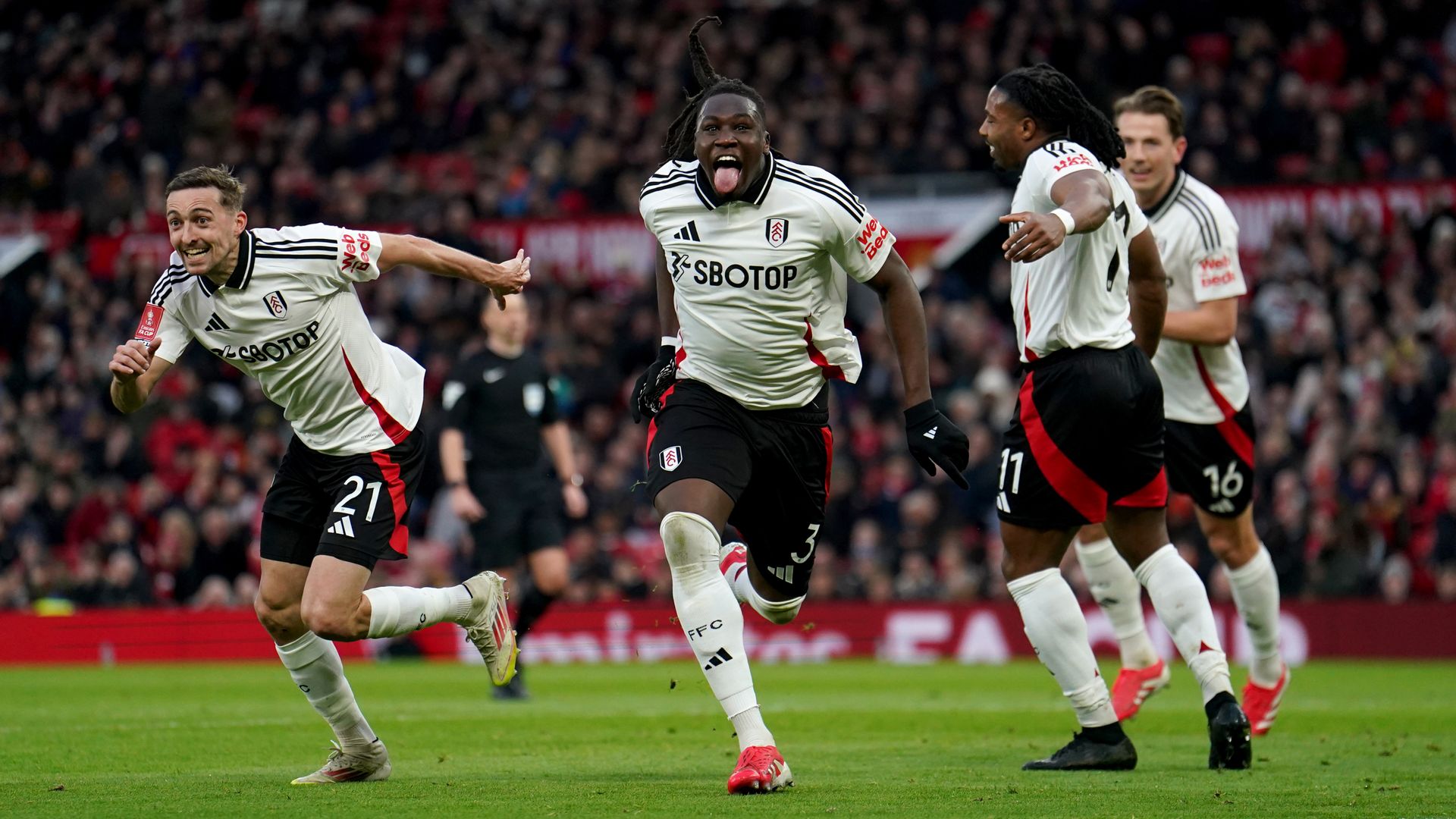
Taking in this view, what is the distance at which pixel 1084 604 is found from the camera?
1670 cm

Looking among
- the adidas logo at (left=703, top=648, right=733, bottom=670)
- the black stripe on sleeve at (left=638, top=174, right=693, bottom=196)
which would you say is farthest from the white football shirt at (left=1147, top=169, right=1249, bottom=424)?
the adidas logo at (left=703, top=648, right=733, bottom=670)

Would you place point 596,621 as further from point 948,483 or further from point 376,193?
point 376,193

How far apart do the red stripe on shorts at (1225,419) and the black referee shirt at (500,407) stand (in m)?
5.20

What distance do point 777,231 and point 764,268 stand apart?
0.48 ft

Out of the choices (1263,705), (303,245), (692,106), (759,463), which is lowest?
(1263,705)

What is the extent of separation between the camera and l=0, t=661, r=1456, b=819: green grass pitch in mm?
5914

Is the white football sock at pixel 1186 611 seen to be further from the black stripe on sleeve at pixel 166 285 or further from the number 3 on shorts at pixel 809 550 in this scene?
the black stripe on sleeve at pixel 166 285

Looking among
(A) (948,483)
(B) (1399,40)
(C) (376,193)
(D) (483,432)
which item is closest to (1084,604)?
(A) (948,483)

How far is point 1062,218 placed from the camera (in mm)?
6410

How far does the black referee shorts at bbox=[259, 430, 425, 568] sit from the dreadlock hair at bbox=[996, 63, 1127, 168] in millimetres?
2830

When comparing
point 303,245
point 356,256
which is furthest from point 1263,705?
point 303,245

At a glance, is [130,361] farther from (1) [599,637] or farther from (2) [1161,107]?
(1) [599,637]

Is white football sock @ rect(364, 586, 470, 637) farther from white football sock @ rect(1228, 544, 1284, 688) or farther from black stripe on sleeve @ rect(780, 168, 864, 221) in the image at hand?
white football sock @ rect(1228, 544, 1284, 688)

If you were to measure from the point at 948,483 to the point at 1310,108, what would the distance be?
660 cm
